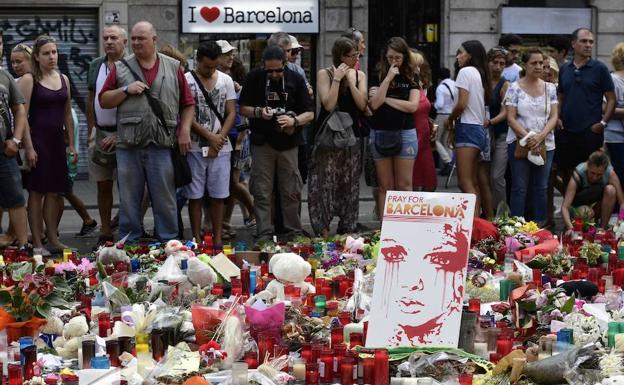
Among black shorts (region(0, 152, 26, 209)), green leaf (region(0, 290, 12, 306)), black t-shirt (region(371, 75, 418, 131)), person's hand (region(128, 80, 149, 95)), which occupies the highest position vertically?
person's hand (region(128, 80, 149, 95))

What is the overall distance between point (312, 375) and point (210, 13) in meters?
14.6

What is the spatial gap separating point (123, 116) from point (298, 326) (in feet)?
14.3

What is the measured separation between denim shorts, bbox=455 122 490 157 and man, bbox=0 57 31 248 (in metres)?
3.82

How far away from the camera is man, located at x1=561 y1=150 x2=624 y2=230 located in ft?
39.1

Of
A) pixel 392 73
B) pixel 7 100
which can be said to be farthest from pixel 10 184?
pixel 392 73

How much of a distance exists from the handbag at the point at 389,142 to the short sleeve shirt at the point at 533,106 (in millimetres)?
1059

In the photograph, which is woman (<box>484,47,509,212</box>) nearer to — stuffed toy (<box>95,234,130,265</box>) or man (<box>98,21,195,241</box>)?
man (<box>98,21,195,241</box>)

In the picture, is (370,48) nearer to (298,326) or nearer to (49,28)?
(49,28)

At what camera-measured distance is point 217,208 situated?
11.1 meters

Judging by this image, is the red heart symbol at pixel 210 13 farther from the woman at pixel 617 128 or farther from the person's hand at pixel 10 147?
the person's hand at pixel 10 147

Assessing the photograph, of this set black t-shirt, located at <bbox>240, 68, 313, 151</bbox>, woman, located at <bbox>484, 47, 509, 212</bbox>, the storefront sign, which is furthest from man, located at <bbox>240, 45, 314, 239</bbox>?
the storefront sign

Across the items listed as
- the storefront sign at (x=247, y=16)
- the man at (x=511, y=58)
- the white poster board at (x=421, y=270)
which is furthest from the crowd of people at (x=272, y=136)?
the storefront sign at (x=247, y=16)

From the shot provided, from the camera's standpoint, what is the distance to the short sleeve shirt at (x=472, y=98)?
12031 millimetres

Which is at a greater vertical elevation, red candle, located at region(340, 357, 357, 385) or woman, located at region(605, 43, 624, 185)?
woman, located at region(605, 43, 624, 185)
